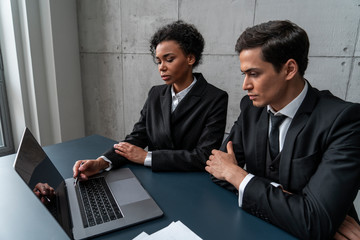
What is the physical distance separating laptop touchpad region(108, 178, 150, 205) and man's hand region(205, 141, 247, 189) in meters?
0.33

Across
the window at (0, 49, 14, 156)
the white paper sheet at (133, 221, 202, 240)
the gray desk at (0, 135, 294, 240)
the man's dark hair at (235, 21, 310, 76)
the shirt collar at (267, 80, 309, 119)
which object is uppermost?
the man's dark hair at (235, 21, 310, 76)

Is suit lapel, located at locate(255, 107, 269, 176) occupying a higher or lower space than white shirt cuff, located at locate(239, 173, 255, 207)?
higher

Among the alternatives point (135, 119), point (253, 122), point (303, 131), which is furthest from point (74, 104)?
point (303, 131)

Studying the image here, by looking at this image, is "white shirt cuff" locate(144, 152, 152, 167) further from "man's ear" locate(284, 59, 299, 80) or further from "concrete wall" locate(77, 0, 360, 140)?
"concrete wall" locate(77, 0, 360, 140)

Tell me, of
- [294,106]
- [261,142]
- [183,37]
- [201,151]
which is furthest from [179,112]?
[294,106]

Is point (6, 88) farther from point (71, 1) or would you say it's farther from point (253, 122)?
point (253, 122)

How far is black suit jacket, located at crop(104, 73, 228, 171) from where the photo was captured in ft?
4.55

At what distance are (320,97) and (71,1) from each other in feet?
11.1

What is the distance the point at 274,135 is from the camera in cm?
113

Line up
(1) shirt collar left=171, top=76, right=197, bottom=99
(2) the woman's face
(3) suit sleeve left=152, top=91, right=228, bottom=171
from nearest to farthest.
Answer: (3) suit sleeve left=152, top=91, right=228, bottom=171, (2) the woman's face, (1) shirt collar left=171, top=76, right=197, bottom=99

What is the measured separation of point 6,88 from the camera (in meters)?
3.25

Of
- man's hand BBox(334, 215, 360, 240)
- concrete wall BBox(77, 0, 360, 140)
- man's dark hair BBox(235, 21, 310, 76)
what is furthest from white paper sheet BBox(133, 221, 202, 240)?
concrete wall BBox(77, 0, 360, 140)

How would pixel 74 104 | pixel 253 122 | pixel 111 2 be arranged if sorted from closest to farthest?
pixel 253 122 < pixel 111 2 < pixel 74 104

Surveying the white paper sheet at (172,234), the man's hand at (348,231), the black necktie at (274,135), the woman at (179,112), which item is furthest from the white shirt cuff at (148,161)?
the man's hand at (348,231)
